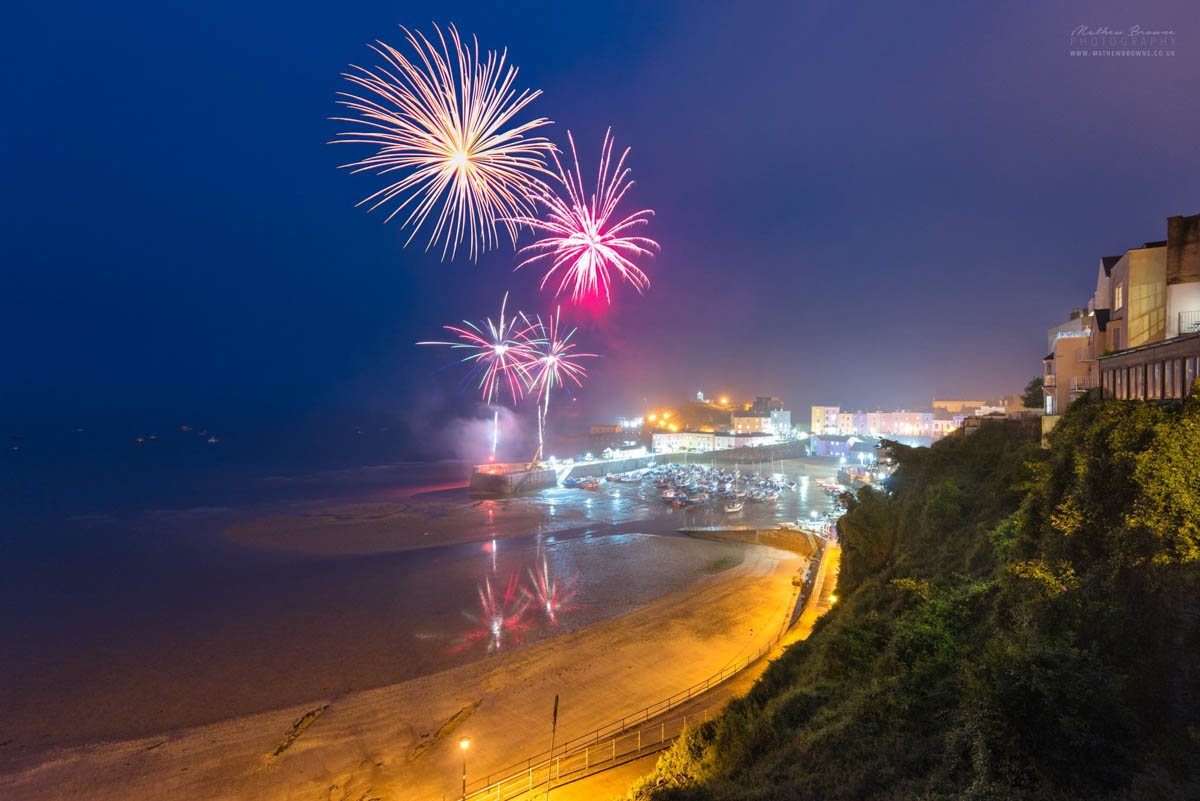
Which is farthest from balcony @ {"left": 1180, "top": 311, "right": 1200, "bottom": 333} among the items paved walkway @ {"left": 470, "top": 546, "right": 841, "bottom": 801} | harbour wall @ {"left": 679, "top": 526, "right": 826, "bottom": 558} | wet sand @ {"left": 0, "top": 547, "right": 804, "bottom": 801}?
harbour wall @ {"left": 679, "top": 526, "right": 826, "bottom": 558}

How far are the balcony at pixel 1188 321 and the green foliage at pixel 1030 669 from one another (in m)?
2.77

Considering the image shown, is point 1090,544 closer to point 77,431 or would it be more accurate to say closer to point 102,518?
point 102,518

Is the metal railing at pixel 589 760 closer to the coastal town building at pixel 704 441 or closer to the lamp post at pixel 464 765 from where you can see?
the lamp post at pixel 464 765

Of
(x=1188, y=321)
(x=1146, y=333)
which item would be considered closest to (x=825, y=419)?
(x=1146, y=333)

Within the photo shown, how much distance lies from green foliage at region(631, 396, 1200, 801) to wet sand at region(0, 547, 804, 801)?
511 cm

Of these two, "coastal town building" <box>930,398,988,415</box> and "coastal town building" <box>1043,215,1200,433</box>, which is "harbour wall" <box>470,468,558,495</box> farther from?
"coastal town building" <box>930,398,988,415</box>

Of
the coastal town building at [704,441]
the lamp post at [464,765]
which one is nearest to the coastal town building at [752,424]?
the coastal town building at [704,441]

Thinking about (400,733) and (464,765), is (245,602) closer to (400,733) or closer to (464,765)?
(400,733)

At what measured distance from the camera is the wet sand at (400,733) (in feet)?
38.1

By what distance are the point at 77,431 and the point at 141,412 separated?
240 ft

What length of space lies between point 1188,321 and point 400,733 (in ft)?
66.7

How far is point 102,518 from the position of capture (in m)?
39.2

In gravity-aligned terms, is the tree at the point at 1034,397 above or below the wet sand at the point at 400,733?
above

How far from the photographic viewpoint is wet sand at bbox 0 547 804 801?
1160 cm
